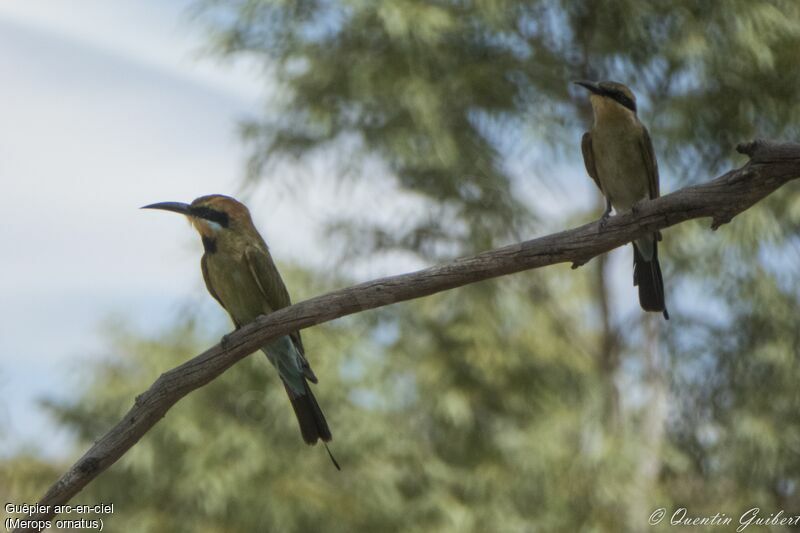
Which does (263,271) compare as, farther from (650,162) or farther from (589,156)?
(650,162)

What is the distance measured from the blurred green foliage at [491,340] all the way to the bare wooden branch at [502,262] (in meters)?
4.27

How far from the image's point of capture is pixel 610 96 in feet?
12.0

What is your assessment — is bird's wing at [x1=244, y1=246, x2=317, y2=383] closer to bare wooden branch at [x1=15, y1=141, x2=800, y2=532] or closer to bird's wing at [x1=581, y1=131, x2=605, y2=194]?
bare wooden branch at [x1=15, y1=141, x2=800, y2=532]

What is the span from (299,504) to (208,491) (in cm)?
70

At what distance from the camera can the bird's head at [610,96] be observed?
12.0 ft

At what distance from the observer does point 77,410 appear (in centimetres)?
875

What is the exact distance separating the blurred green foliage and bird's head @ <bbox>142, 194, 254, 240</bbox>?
412cm

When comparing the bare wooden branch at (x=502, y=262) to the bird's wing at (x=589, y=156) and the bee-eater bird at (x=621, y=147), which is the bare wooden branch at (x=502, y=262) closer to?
the bee-eater bird at (x=621, y=147)

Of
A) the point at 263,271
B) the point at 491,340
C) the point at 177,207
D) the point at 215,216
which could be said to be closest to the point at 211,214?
the point at 215,216

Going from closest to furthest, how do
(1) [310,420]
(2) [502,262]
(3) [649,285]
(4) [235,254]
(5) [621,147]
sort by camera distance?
(2) [502,262]
(1) [310,420]
(4) [235,254]
(3) [649,285]
(5) [621,147]

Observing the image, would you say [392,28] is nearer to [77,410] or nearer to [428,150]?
[428,150]

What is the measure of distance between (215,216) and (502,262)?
114 centimetres

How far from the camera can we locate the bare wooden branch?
2.39m

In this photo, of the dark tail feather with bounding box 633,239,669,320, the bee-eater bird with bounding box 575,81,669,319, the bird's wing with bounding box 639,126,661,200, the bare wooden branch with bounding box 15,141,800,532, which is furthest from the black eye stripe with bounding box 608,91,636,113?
the bare wooden branch with bounding box 15,141,800,532
